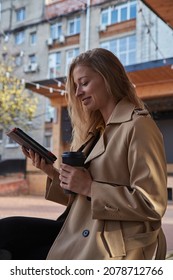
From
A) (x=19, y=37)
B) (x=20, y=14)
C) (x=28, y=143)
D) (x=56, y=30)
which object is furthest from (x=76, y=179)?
(x=56, y=30)

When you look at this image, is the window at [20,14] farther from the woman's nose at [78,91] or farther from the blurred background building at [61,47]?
the woman's nose at [78,91]

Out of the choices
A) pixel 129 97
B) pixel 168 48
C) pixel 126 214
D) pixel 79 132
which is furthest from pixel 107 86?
pixel 168 48

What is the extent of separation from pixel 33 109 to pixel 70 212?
6.26 m

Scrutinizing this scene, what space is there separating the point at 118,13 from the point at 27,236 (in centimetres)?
604

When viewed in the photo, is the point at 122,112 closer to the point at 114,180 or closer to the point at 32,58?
the point at 114,180

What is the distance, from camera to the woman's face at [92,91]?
817 millimetres

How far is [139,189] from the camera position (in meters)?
0.67

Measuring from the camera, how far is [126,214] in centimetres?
67

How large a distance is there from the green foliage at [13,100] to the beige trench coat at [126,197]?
533 centimetres

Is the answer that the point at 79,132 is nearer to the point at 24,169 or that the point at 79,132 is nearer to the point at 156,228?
the point at 156,228

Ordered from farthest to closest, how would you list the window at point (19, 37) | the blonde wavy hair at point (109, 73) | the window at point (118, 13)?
the window at point (19, 37) < the window at point (118, 13) < the blonde wavy hair at point (109, 73)

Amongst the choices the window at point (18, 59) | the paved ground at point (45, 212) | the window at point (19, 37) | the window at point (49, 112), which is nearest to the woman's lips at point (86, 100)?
the paved ground at point (45, 212)

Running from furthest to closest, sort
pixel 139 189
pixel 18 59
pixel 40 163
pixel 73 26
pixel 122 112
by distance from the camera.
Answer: pixel 18 59 → pixel 73 26 → pixel 40 163 → pixel 122 112 → pixel 139 189

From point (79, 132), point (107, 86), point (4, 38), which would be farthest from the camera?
point (4, 38)
